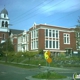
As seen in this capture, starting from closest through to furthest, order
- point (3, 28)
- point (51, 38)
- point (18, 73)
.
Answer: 1. point (18, 73)
2. point (51, 38)
3. point (3, 28)

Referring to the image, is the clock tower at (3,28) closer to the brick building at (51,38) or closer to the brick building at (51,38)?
the brick building at (51,38)

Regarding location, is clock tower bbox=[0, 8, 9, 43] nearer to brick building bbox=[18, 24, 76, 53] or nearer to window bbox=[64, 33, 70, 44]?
brick building bbox=[18, 24, 76, 53]

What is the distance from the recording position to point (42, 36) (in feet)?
211

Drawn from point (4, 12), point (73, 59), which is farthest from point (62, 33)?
point (4, 12)

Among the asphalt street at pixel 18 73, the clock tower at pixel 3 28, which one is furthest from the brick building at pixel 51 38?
the clock tower at pixel 3 28

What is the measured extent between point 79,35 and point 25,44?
102 feet

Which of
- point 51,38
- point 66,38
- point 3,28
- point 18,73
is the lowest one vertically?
point 18,73

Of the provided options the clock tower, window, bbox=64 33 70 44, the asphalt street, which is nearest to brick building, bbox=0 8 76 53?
window, bbox=64 33 70 44

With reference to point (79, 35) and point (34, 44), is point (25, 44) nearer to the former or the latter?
point (34, 44)

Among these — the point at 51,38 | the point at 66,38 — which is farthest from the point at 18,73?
the point at 66,38

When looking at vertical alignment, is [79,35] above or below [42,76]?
above

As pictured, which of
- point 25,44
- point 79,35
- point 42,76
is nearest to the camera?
point 42,76

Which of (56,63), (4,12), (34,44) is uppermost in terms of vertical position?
(4,12)

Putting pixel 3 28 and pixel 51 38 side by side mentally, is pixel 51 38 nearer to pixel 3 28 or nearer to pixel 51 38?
pixel 51 38
